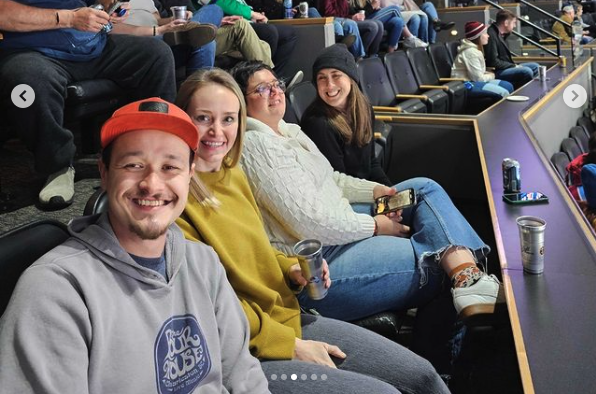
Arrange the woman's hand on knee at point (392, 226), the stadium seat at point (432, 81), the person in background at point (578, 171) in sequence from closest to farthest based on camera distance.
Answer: the woman's hand on knee at point (392, 226), the person in background at point (578, 171), the stadium seat at point (432, 81)

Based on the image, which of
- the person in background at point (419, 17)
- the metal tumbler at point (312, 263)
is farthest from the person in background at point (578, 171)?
the person in background at point (419, 17)

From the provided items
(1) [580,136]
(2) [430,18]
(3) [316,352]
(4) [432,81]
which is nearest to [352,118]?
(3) [316,352]

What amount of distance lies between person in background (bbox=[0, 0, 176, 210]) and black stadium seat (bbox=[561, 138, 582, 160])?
8.31 feet

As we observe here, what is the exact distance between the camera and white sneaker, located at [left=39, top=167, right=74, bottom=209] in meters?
2.34

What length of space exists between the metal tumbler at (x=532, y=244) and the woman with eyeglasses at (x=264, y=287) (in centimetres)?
34

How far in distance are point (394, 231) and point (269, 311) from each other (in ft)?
2.27

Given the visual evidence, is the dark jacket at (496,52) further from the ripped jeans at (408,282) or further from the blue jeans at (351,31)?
the ripped jeans at (408,282)

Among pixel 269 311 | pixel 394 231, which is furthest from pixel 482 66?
pixel 269 311

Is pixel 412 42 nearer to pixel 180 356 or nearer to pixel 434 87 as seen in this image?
pixel 434 87

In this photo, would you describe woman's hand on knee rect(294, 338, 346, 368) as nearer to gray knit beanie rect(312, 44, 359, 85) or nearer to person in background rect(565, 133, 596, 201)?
gray knit beanie rect(312, 44, 359, 85)

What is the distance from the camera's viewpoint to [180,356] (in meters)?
1.05

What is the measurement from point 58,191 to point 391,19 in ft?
15.2

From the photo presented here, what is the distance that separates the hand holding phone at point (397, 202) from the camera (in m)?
2.06

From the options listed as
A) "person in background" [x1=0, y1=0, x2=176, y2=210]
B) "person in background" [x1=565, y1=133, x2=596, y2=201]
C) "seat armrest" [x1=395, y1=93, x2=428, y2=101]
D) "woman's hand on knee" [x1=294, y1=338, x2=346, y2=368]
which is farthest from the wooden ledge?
"woman's hand on knee" [x1=294, y1=338, x2=346, y2=368]
